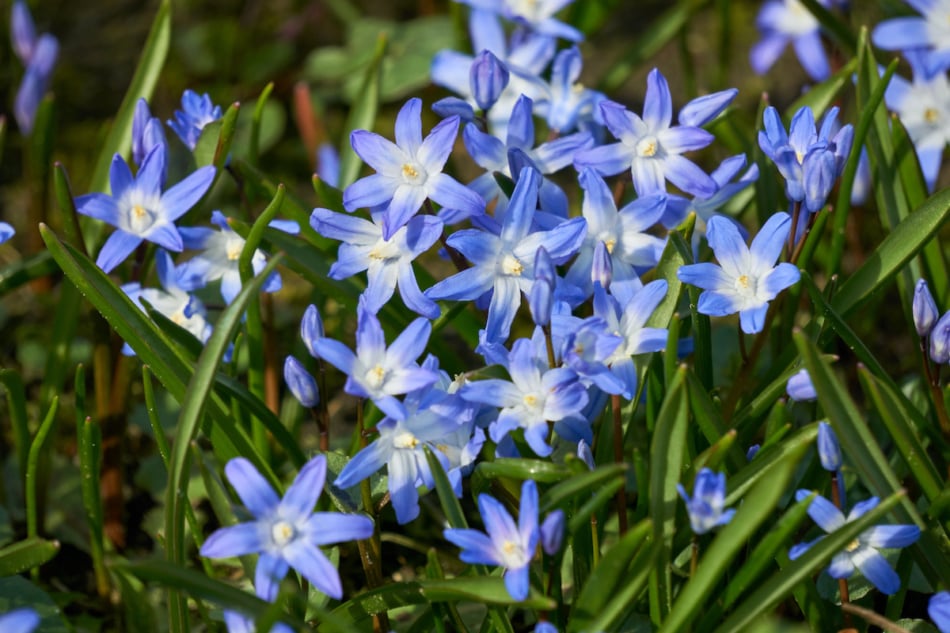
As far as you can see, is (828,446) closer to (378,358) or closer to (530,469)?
(530,469)

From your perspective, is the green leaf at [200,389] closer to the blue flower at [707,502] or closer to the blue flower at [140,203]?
the blue flower at [140,203]

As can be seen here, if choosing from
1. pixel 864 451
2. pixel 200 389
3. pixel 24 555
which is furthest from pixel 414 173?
pixel 24 555

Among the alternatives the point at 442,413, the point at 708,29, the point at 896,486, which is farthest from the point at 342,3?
the point at 896,486

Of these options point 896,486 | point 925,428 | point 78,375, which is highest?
point 78,375

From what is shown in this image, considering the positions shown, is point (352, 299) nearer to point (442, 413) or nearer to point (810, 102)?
point (442, 413)

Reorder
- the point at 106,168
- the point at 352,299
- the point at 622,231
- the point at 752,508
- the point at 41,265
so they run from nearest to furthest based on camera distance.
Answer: the point at 752,508
the point at 622,231
the point at 352,299
the point at 41,265
the point at 106,168

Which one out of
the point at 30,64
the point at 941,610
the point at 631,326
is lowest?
the point at 941,610

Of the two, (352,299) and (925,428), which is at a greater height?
(352,299)
